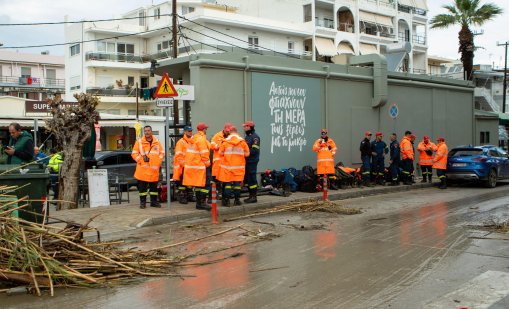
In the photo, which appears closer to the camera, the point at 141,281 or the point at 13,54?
the point at 141,281

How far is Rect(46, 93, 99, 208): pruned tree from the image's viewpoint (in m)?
12.0

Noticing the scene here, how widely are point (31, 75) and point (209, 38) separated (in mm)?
26478

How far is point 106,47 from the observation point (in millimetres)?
48438

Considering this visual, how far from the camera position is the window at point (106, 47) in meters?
48.0

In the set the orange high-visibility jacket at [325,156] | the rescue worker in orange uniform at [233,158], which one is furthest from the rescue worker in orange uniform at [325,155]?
the rescue worker in orange uniform at [233,158]

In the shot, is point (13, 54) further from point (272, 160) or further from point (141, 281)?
point (141, 281)

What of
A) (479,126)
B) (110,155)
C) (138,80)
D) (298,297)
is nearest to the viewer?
(298,297)

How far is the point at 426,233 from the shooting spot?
902cm

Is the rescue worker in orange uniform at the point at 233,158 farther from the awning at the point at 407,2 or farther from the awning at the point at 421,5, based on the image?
the awning at the point at 421,5

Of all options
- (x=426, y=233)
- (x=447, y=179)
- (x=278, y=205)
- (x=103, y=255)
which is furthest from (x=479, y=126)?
(x=103, y=255)

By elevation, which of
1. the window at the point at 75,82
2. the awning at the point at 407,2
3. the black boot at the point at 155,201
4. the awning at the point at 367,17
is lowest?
the black boot at the point at 155,201

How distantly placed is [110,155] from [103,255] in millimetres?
13316

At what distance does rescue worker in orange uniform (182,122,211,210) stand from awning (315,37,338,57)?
128ft

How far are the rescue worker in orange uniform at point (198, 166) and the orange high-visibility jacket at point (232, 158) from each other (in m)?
0.40
